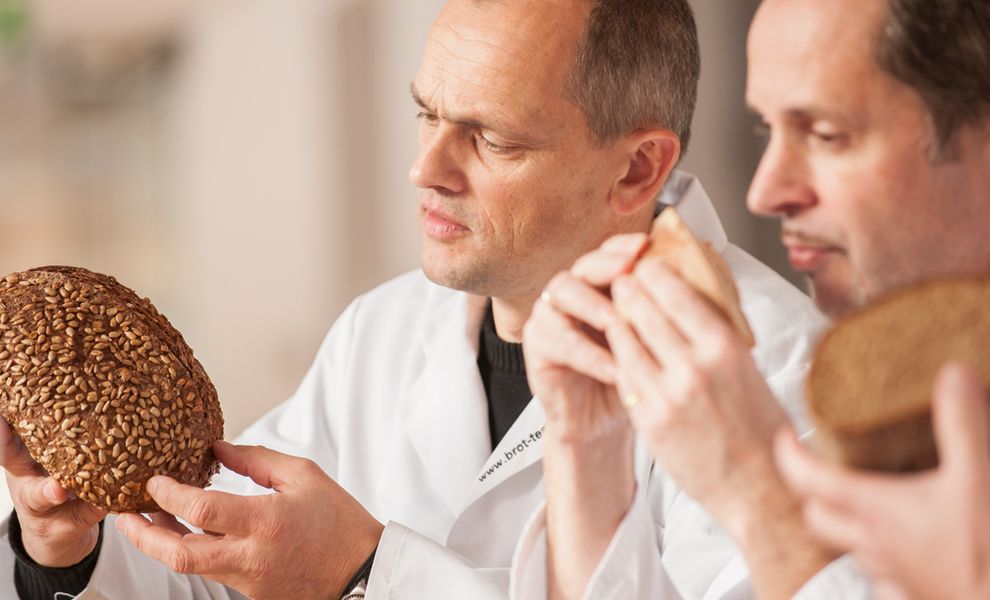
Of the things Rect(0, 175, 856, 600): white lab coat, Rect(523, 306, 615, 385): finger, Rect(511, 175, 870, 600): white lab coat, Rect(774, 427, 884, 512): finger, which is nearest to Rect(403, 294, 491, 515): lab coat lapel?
Rect(0, 175, 856, 600): white lab coat

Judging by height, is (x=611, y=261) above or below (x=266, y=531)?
above

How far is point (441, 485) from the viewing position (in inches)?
64.6

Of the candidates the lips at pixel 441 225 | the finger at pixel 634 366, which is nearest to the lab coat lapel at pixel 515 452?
the lips at pixel 441 225

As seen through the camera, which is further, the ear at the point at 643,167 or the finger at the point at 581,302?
the ear at the point at 643,167

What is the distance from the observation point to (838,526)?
0.60 meters

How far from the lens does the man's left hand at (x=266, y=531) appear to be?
3.78 ft

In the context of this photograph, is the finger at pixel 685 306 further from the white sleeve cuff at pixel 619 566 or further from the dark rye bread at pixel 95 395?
the dark rye bread at pixel 95 395

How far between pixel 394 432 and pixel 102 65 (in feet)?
13.9

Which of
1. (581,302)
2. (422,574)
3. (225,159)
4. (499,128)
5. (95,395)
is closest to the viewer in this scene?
(581,302)

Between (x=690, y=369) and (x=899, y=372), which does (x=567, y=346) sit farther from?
(x=899, y=372)

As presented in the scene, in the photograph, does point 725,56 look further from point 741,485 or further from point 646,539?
point 741,485

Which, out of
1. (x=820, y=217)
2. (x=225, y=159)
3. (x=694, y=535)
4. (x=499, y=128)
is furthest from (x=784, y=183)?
(x=225, y=159)

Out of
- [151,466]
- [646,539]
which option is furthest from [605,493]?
[151,466]

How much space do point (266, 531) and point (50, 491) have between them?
222 mm
